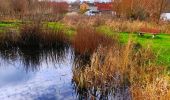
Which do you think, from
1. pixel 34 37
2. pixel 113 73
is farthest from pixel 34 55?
pixel 113 73

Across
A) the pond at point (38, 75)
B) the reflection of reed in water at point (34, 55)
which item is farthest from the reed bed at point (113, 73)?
the reflection of reed in water at point (34, 55)

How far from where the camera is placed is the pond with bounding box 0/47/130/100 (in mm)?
9188

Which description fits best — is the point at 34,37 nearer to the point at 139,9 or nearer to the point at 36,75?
the point at 36,75

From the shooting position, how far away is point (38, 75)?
37.3 ft

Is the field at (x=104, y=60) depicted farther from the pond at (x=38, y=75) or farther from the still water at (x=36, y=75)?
the still water at (x=36, y=75)

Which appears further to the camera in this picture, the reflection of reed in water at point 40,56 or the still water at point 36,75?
the reflection of reed in water at point 40,56

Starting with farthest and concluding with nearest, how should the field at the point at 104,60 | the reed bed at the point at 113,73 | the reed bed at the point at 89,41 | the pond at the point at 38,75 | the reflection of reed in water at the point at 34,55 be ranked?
1. the reflection of reed in water at the point at 34,55
2. the reed bed at the point at 89,41
3. the pond at the point at 38,75
4. the reed bed at the point at 113,73
5. the field at the point at 104,60

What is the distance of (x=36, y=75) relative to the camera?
11398 mm

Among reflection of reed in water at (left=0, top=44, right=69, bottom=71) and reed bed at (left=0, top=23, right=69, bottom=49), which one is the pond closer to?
reflection of reed in water at (left=0, top=44, right=69, bottom=71)

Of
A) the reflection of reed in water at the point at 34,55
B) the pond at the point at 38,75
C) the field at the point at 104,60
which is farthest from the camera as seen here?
the reflection of reed in water at the point at 34,55

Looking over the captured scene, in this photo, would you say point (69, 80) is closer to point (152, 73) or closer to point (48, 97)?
point (48, 97)

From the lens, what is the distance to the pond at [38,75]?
30.1 feet

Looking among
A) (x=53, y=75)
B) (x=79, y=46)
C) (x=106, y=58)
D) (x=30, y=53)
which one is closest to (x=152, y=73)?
(x=106, y=58)

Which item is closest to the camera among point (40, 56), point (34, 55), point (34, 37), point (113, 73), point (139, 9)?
point (113, 73)
